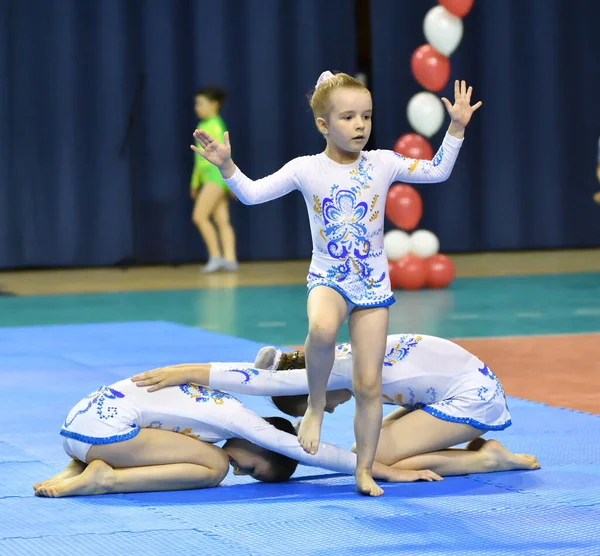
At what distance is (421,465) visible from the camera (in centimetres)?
381

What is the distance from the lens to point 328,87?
3.78 metres

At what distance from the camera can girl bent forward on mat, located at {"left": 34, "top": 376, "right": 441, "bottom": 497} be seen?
3580mm

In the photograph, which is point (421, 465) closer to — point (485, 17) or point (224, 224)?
point (224, 224)

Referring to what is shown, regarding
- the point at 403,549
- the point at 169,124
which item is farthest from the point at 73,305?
the point at 403,549

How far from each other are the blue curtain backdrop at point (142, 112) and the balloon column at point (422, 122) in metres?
3.33

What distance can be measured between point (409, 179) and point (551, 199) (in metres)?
10.6

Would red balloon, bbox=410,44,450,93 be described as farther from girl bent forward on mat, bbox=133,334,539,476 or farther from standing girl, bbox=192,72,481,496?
girl bent forward on mat, bbox=133,334,539,476

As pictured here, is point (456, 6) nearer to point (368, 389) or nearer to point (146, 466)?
point (368, 389)

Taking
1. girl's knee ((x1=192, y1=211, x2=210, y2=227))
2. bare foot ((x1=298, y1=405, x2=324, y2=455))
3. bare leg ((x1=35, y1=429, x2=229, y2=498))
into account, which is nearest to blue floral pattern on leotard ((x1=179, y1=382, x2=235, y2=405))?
bare leg ((x1=35, y1=429, x2=229, y2=498))

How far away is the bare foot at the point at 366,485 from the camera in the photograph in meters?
3.60

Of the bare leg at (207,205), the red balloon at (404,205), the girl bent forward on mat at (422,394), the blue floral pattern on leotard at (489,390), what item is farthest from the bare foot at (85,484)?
the bare leg at (207,205)

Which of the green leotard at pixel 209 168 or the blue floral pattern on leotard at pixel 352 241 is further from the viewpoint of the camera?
the green leotard at pixel 209 168

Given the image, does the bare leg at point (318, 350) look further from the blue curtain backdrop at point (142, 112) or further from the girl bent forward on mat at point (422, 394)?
the blue curtain backdrop at point (142, 112)

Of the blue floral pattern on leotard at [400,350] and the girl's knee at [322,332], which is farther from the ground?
the girl's knee at [322,332]
